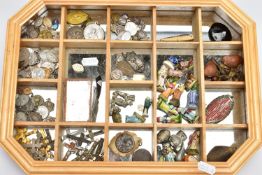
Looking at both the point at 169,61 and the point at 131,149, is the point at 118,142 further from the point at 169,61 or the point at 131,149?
the point at 169,61

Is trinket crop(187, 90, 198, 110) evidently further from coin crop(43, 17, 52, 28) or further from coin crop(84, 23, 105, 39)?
coin crop(43, 17, 52, 28)

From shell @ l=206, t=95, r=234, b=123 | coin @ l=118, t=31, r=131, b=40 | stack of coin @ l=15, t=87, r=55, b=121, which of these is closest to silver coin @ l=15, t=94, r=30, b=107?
stack of coin @ l=15, t=87, r=55, b=121

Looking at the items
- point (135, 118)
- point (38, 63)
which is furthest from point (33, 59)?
point (135, 118)

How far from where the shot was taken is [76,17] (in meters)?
1.67

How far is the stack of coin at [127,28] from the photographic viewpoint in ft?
5.40

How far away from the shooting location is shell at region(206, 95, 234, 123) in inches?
62.2

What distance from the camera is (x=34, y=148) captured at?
1538mm

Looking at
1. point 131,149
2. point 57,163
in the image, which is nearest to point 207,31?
point 131,149

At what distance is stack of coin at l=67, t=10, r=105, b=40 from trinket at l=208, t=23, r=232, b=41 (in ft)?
1.51

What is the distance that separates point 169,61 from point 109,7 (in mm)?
340

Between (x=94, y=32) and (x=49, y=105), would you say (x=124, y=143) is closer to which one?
(x=49, y=105)

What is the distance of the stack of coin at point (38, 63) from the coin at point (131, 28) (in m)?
0.32

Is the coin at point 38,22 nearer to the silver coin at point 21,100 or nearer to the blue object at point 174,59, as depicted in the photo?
the silver coin at point 21,100

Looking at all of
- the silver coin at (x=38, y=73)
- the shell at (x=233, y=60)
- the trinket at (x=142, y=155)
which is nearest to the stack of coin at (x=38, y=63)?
the silver coin at (x=38, y=73)
